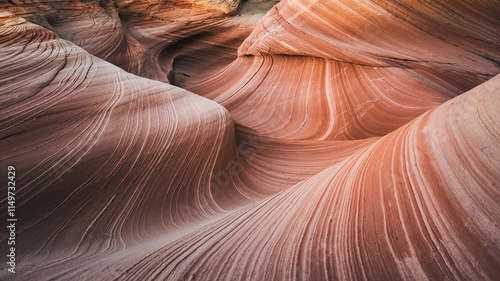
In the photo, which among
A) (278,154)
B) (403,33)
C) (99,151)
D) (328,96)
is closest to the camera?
(99,151)

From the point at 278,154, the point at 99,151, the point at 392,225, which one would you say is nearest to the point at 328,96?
the point at 278,154

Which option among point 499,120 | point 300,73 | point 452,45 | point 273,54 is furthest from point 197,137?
point 452,45

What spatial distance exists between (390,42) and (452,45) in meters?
0.81

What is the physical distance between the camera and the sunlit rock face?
1.21 m

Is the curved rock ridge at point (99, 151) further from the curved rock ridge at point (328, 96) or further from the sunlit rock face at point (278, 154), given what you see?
the curved rock ridge at point (328, 96)

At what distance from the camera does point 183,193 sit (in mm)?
2373

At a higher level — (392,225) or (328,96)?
(328,96)

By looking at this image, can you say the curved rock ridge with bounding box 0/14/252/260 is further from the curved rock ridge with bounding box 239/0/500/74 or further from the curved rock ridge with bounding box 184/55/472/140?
the curved rock ridge with bounding box 239/0/500/74

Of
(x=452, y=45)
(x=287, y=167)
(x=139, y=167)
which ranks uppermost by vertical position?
(x=452, y=45)

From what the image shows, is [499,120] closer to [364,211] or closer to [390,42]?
[364,211]

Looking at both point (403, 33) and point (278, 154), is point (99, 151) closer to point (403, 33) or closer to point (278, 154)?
point (278, 154)

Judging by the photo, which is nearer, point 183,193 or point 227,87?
point 183,193

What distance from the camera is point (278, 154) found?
3.50 m

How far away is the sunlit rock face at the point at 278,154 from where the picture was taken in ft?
3.97
